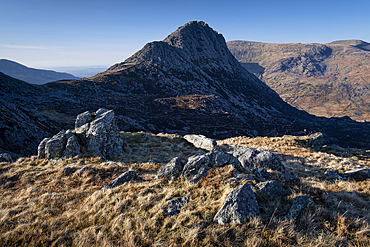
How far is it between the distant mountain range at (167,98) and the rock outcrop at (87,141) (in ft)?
47.3

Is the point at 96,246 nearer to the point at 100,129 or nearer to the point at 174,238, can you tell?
the point at 174,238

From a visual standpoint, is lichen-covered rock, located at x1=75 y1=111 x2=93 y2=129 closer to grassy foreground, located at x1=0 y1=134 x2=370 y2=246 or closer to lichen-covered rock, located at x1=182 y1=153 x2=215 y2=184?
grassy foreground, located at x1=0 y1=134 x2=370 y2=246

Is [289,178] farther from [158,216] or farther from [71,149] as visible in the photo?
[71,149]

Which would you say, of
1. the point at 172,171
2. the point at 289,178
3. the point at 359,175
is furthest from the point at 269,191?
the point at 359,175

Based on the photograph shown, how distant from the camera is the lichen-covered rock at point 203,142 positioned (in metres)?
24.8

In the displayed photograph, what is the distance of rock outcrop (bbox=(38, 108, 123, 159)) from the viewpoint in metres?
16.8

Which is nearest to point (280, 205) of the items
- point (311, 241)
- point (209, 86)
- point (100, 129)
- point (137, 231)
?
point (311, 241)

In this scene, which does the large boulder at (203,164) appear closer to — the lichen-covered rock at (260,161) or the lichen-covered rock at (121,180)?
the lichen-covered rock at (260,161)

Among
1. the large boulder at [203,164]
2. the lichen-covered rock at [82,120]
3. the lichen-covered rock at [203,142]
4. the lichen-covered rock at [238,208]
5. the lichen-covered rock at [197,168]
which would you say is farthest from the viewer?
the lichen-covered rock at [203,142]

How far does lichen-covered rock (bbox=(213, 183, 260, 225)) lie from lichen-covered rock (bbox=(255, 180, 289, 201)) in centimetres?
91

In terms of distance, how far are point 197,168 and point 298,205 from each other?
544 centimetres

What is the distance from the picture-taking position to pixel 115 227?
6207 millimetres

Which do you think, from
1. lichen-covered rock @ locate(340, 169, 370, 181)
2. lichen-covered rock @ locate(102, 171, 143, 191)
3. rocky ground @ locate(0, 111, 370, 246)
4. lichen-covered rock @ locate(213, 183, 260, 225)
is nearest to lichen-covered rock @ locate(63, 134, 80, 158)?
rocky ground @ locate(0, 111, 370, 246)

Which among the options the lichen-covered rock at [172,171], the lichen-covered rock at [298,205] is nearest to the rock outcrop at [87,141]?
the lichen-covered rock at [172,171]
